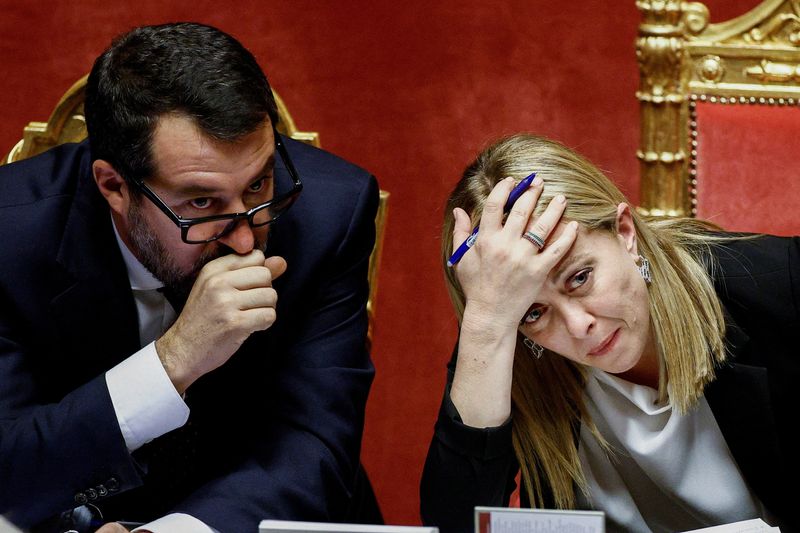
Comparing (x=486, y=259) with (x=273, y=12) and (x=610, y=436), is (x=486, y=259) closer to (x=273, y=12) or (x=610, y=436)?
(x=610, y=436)

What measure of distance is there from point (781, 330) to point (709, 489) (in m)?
0.27

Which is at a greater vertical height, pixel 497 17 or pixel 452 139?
pixel 497 17

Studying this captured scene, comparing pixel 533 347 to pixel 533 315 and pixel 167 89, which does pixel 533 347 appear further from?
pixel 167 89

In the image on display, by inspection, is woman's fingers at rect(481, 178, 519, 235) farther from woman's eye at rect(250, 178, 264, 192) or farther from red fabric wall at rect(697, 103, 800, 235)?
red fabric wall at rect(697, 103, 800, 235)

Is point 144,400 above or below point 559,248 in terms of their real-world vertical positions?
below

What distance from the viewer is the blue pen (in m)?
1.68

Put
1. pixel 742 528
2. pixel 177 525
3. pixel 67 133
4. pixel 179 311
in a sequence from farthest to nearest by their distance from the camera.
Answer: pixel 67 133, pixel 179 311, pixel 177 525, pixel 742 528

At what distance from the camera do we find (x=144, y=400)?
5.52 feet

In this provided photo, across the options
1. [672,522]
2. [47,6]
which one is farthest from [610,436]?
[47,6]

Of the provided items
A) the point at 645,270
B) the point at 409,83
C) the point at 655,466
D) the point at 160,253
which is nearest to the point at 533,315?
the point at 645,270

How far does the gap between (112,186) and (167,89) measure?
8.9 inches

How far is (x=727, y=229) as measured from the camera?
6.88 ft

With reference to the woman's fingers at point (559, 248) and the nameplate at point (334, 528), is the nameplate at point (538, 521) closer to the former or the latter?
the nameplate at point (334, 528)

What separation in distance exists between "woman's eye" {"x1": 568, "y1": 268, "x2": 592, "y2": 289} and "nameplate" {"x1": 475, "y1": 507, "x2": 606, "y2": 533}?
49cm
